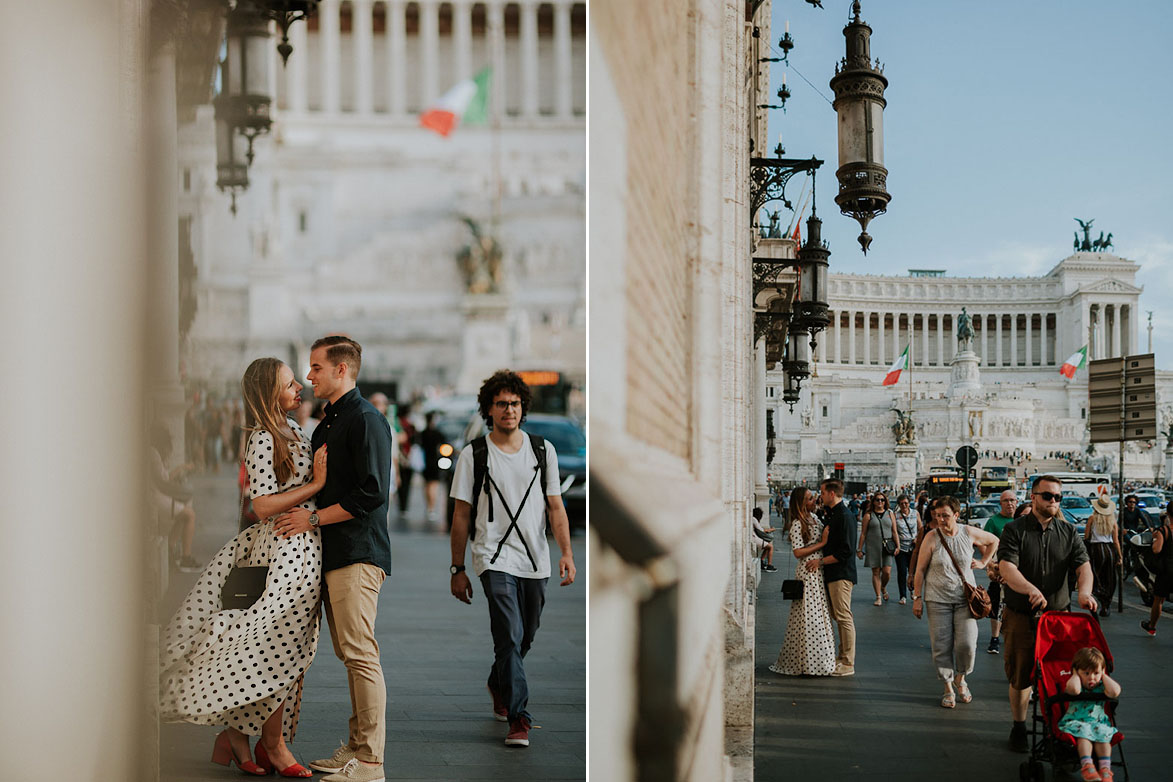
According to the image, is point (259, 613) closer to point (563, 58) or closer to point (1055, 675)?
point (563, 58)

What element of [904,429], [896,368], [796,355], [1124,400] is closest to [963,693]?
[1124,400]

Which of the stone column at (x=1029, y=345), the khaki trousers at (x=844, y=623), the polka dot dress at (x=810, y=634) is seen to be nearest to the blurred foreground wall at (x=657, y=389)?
the polka dot dress at (x=810, y=634)

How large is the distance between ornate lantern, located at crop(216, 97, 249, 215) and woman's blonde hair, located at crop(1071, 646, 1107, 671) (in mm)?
3928

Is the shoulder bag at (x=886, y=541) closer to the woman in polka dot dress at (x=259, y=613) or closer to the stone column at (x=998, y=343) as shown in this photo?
the stone column at (x=998, y=343)

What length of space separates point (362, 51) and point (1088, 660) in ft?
12.5

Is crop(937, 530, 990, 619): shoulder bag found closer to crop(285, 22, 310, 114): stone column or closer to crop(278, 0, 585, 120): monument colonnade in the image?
crop(278, 0, 585, 120): monument colonnade

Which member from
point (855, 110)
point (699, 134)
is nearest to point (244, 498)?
point (699, 134)

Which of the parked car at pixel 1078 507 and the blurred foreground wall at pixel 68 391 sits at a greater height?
the blurred foreground wall at pixel 68 391

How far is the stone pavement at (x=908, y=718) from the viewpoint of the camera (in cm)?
519

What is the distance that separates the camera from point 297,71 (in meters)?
4.42

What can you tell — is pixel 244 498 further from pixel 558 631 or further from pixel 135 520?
pixel 558 631

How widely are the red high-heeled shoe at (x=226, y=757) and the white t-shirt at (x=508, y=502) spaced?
997 millimetres

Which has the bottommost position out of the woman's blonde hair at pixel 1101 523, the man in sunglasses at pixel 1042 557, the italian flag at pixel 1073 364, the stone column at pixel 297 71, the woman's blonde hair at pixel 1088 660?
the woman's blonde hair at pixel 1088 660

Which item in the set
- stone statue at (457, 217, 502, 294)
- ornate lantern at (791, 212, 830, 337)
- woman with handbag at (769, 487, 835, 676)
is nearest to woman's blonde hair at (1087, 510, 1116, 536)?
woman with handbag at (769, 487, 835, 676)
